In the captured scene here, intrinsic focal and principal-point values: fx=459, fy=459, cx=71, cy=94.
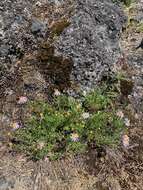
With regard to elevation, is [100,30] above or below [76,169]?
above

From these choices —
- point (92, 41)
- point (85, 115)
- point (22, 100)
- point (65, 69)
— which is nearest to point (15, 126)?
point (22, 100)

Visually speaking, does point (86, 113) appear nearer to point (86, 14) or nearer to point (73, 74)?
point (73, 74)

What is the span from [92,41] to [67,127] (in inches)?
49.5

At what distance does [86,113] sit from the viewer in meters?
5.33

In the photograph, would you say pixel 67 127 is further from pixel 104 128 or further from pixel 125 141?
pixel 125 141

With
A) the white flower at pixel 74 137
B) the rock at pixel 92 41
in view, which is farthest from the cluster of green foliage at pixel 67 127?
the rock at pixel 92 41

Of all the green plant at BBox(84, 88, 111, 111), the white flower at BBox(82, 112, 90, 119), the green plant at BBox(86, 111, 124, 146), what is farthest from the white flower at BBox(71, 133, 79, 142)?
the green plant at BBox(84, 88, 111, 111)

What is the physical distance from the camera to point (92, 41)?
5.77m

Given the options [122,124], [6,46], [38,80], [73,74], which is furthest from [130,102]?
→ [6,46]

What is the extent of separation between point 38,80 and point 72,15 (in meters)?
1.05

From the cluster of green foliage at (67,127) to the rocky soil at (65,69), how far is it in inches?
4.4

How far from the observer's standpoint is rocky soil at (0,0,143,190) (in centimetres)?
491

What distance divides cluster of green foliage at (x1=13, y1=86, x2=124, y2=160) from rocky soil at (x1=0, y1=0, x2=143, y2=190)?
0.11m

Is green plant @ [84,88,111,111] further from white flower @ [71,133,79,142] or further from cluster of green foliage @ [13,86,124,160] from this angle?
white flower @ [71,133,79,142]
